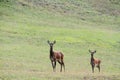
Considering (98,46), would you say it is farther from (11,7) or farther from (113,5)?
(113,5)

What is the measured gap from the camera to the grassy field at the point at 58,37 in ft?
103

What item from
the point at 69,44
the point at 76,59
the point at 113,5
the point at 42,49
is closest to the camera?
the point at 76,59

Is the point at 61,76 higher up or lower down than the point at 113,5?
higher up

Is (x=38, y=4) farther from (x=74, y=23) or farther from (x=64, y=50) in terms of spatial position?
(x=64, y=50)

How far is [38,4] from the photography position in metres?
81.1

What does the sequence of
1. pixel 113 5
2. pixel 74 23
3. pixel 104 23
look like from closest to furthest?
1. pixel 74 23
2. pixel 104 23
3. pixel 113 5

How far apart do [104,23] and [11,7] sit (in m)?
16.5

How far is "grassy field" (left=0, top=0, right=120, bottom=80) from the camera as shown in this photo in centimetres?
3150

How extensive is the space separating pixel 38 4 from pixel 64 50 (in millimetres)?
33645

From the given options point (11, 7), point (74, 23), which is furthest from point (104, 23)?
point (11, 7)

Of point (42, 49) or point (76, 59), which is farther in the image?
point (42, 49)

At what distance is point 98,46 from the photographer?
54.2 metres

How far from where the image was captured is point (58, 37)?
5597 cm

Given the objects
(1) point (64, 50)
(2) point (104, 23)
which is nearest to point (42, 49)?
(1) point (64, 50)
